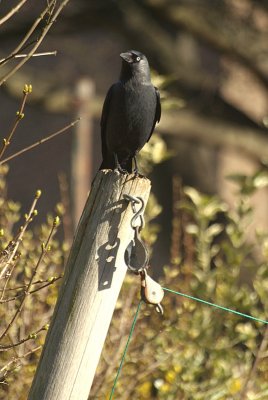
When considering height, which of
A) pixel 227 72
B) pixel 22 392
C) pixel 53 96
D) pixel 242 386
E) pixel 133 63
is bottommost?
pixel 227 72

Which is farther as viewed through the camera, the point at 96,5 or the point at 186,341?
the point at 96,5

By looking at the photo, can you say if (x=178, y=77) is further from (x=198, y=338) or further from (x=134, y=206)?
(x=134, y=206)

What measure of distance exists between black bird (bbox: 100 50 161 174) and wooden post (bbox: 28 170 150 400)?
126 centimetres

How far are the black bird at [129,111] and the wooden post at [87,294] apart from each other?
1.26m

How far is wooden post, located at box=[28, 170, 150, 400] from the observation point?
274 cm

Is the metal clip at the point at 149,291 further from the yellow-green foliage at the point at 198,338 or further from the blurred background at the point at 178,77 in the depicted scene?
the blurred background at the point at 178,77

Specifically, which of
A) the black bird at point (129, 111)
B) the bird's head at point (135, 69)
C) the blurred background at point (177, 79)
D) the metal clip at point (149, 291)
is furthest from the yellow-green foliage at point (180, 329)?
the blurred background at point (177, 79)

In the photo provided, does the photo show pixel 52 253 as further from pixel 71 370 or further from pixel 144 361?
pixel 71 370

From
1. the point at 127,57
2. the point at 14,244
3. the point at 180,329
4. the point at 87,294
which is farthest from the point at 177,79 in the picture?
the point at 87,294

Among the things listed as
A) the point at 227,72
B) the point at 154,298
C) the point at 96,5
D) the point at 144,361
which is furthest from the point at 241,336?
the point at 227,72

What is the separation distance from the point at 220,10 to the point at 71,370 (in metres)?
6.27

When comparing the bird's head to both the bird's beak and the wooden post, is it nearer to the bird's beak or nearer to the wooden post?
the bird's beak

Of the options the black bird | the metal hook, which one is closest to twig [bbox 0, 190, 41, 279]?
the metal hook

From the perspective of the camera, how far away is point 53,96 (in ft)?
27.4
